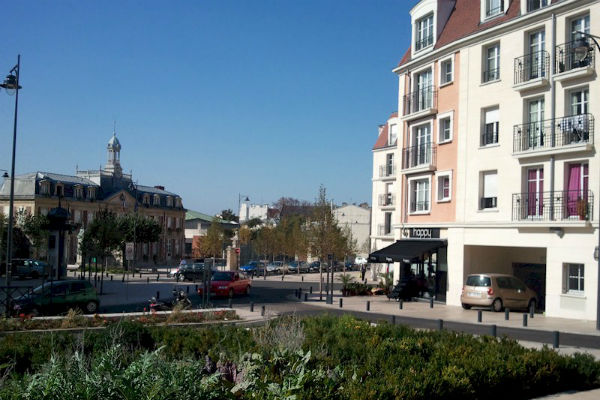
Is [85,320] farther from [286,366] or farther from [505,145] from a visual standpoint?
[505,145]

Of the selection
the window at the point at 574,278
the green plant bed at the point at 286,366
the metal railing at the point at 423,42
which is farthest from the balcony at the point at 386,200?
the green plant bed at the point at 286,366

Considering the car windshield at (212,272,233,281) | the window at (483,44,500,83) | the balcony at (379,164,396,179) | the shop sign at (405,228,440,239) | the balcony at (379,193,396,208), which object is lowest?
the car windshield at (212,272,233,281)

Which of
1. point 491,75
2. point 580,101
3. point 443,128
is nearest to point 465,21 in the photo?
point 491,75

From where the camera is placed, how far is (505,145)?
90.8ft

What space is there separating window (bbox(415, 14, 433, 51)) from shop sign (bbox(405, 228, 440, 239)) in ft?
32.3

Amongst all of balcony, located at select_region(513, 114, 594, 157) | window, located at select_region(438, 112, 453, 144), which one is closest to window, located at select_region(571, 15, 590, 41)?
balcony, located at select_region(513, 114, 594, 157)

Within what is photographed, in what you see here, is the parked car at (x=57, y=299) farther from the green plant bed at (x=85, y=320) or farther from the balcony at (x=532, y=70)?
the balcony at (x=532, y=70)

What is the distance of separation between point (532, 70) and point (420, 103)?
24.5ft

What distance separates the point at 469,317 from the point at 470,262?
5287mm

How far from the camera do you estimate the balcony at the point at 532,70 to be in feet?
84.7

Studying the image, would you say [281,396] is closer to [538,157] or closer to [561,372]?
[561,372]

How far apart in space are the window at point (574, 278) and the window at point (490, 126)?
22.4 ft

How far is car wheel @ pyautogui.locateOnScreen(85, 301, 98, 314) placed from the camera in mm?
24859

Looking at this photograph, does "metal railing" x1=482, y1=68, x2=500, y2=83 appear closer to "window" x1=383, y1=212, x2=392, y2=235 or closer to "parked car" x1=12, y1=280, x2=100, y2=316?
"parked car" x1=12, y1=280, x2=100, y2=316
